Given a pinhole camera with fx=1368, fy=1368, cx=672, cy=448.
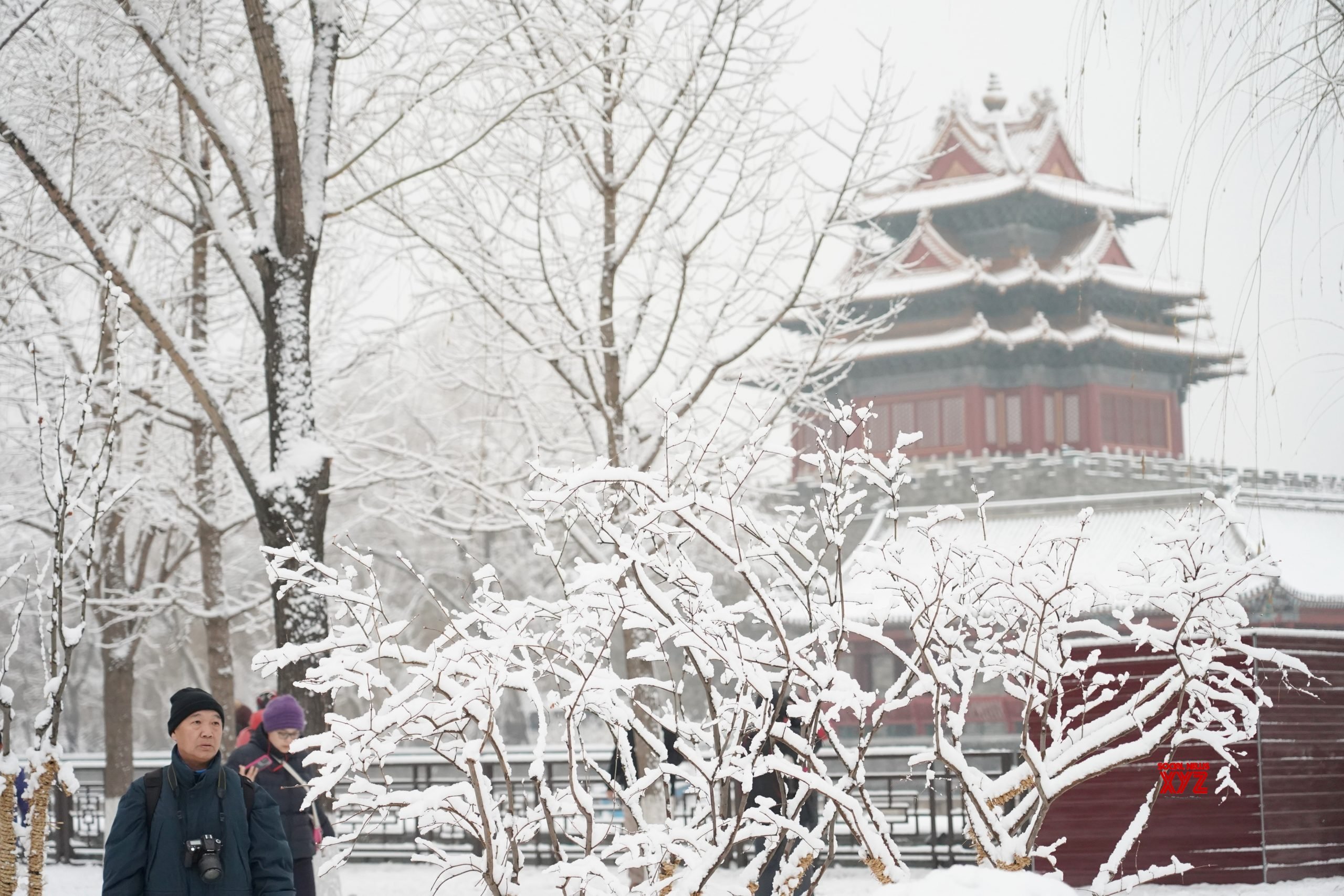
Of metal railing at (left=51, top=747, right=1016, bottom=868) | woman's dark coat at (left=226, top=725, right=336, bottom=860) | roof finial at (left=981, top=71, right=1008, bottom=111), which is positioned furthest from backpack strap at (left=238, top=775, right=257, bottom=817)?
roof finial at (left=981, top=71, right=1008, bottom=111)

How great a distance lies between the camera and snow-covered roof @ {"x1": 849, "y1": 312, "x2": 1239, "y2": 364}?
30.0 metres

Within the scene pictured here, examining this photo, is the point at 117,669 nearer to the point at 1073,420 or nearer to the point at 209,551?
the point at 209,551

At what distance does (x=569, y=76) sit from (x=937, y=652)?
3.91 meters

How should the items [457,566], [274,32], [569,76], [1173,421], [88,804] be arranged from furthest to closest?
[1173,421], [457,566], [88,804], [569,76], [274,32]

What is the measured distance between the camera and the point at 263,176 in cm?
1095

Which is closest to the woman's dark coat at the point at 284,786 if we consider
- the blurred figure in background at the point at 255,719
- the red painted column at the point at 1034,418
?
the blurred figure in background at the point at 255,719

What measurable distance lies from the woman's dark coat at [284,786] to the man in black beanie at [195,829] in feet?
7.94

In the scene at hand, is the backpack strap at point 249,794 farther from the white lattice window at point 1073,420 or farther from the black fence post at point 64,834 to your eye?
the white lattice window at point 1073,420

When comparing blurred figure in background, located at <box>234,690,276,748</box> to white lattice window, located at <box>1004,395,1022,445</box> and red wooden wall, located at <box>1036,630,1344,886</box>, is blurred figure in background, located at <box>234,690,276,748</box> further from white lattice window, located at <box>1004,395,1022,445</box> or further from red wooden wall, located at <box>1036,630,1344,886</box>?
white lattice window, located at <box>1004,395,1022,445</box>

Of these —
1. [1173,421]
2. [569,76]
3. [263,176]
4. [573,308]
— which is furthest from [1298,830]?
[1173,421]

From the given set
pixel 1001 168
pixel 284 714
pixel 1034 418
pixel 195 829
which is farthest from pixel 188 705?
pixel 1001 168

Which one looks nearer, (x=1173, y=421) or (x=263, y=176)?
(x=263, y=176)

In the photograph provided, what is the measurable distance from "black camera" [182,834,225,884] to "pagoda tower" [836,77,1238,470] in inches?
1060

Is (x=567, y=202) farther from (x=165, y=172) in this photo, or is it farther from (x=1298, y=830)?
(x=1298, y=830)
